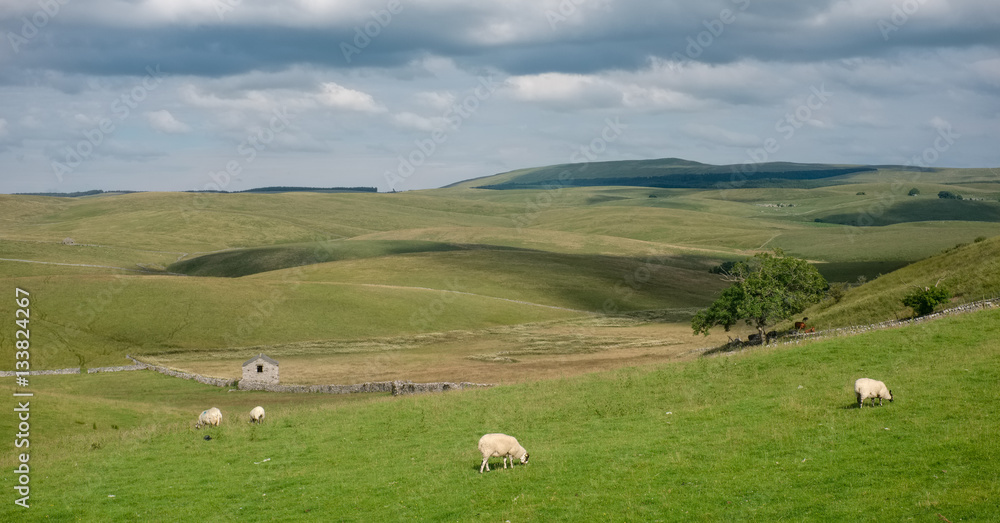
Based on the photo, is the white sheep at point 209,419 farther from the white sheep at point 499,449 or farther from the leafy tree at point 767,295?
the leafy tree at point 767,295

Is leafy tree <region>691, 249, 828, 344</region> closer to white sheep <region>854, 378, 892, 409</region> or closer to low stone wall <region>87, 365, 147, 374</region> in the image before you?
white sheep <region>854, 378, 892, 409</region>

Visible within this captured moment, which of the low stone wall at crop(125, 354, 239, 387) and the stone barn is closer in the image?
the low stone wall at crop(125, 354, 239, 387)

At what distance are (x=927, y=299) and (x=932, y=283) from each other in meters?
7.20

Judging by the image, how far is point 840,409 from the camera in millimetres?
26156

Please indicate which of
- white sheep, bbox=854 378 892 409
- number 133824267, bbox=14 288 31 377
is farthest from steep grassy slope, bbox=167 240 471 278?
white sheep, bbox=854 378 892 409

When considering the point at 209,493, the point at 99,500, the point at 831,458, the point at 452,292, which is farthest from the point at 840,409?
the point at 452,292

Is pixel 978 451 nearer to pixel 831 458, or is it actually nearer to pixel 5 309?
pixel 831 458

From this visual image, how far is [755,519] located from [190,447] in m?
24.3

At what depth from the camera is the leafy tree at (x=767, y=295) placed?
59.4 meters

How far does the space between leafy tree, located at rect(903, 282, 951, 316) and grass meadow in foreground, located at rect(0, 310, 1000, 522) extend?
30.8ft

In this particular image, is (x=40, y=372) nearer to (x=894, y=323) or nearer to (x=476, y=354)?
(x=476, y=354)

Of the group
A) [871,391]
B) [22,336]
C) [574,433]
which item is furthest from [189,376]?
[871,391]

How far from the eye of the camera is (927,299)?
4700 centimetres

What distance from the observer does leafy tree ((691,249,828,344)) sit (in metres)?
59.4
